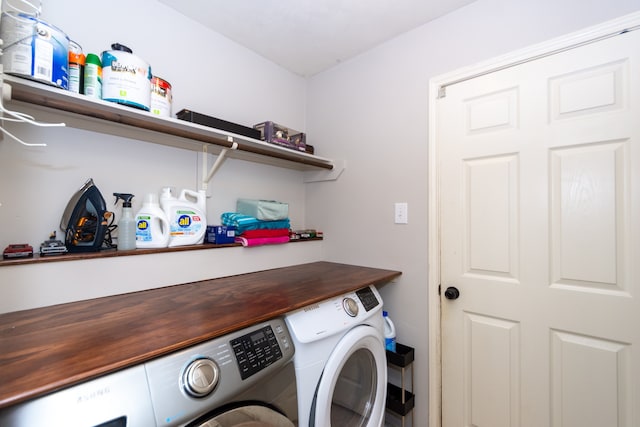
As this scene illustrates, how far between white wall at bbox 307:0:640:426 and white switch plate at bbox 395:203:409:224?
0.11 ft

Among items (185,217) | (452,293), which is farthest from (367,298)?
(185,217)

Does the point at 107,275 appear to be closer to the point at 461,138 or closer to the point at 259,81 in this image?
the point at 259,81

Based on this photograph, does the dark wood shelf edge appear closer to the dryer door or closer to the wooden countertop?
the wooden countertop

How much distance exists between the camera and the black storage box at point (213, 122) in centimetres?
134

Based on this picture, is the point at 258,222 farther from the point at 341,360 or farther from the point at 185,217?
the point at 341,360

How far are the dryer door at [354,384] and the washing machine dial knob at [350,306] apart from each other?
2.7 inches

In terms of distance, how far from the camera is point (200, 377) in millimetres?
736

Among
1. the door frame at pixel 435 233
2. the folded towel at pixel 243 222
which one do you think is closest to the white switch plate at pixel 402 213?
the door frame at pixel 435 233

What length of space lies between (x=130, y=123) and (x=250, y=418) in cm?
120

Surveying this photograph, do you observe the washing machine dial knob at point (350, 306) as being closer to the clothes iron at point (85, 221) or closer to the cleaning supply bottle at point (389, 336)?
the cleaning supply bottle at point (389, 336)

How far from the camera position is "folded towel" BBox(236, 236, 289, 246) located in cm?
159

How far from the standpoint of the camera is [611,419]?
3.70 ft

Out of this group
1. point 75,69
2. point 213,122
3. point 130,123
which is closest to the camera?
point 75,69

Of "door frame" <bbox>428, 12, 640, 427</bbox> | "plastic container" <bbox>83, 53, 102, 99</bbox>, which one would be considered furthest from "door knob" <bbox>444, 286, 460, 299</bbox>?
"plastic container" <bbox>83, 53, 102, 99</bbox>
